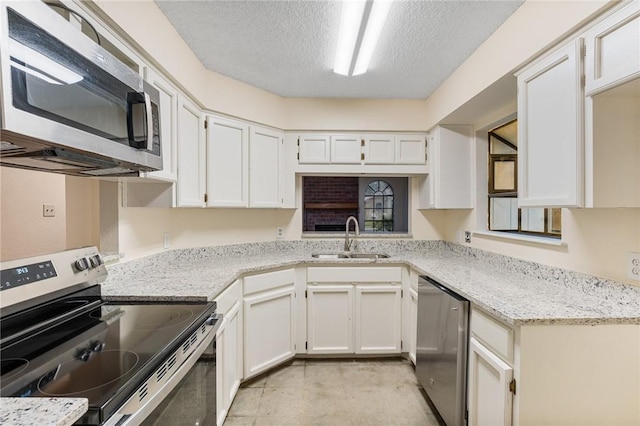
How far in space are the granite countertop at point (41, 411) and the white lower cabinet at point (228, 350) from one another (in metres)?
1.01

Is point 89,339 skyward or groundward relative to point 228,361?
skyward

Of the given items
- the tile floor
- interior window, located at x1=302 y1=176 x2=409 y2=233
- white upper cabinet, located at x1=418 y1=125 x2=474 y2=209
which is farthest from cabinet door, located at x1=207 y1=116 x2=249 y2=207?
interior window, located at x1=302 y1=176 x2=409 y2=233

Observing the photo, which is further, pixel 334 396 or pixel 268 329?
pixel 268 329

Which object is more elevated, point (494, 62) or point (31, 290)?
point (494, 62)

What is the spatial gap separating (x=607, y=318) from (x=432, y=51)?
1801 millimetres

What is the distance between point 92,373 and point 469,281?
1792 mm

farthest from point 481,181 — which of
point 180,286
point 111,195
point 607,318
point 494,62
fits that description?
point 111,195

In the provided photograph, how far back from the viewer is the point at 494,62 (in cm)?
182

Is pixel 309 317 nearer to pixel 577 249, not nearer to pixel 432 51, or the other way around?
pixel 577 249

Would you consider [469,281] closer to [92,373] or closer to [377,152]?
[377,152]

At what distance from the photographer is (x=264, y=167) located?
2678mm

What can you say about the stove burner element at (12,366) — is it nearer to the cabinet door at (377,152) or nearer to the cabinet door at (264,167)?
the cabinet door at (264,167)

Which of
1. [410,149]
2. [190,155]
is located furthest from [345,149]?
[190,155]

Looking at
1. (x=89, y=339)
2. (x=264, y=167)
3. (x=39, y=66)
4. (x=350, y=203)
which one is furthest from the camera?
(x=350, y=203)
